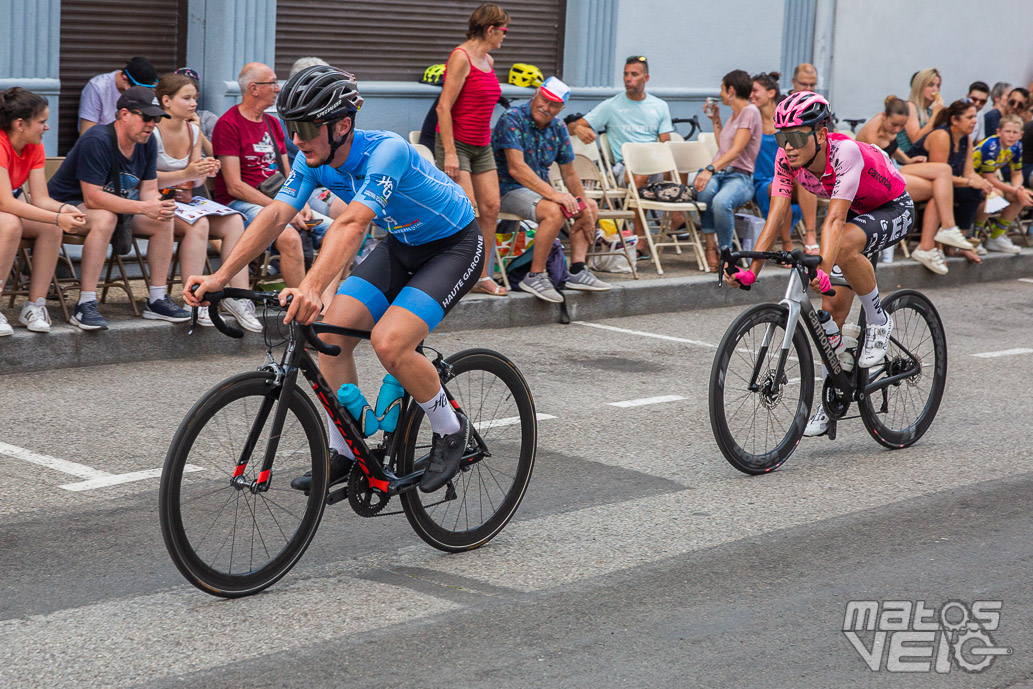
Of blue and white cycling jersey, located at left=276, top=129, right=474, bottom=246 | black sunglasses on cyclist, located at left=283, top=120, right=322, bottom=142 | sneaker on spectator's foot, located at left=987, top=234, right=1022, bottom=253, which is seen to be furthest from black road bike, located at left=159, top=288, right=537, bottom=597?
sneaker on spectator's foot, located at left=987, top=234, right=1022, bottom=253

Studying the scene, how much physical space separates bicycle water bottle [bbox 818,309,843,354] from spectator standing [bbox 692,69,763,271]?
567 cm

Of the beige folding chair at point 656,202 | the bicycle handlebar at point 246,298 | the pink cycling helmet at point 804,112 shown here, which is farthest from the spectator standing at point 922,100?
the bicycle handlebar at point 246,298

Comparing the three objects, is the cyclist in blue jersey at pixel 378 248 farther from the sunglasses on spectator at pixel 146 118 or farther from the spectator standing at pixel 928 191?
the spectator standing at pixel 928 191

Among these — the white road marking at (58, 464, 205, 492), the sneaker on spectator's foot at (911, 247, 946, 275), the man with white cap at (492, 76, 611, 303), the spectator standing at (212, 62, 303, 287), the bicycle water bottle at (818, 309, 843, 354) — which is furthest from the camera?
the sneaker on spectator's foot at (911, 247, 946, 275)

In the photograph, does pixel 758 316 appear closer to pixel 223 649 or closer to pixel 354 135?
pixel 354 135

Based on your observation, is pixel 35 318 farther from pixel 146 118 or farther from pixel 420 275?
pixel 420 275

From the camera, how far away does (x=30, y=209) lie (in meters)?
8.17

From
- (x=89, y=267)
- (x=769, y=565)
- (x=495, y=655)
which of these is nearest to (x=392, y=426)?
(x=495, y=655)

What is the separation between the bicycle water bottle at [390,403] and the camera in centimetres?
498

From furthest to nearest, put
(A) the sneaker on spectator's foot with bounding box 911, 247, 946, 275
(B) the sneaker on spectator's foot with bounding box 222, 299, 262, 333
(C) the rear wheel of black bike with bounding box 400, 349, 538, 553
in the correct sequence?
1. (A) the sneaker on spectator's foot with bounding box 911, 247, 946, 275
2. (B) the sneaker on spectator's foot with bounding box 222, 299, 262, 333
3. (C) the rear wheel of black bike with bounding box 400, 349, 538, 553

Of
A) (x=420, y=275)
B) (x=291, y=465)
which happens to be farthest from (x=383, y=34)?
(x=291, y=465)

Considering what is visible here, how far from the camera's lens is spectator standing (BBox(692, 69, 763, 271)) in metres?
12.5

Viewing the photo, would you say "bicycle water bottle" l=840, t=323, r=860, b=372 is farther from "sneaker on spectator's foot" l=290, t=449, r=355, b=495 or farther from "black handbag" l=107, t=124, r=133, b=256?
"black handbag" l=107, t=124, r=133, b=256

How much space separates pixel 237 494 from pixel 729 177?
886 cm
